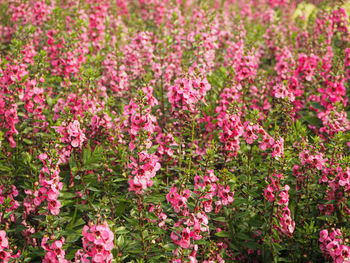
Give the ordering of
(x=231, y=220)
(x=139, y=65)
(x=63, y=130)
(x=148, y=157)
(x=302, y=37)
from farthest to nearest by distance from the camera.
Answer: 1. (x=302, y=37)
2. (x=139, y=65)
3. (x=231, y=220)
4. (x=63, y=130)
5. (x=148, y=157)

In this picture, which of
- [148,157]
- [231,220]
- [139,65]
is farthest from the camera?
[139,65]

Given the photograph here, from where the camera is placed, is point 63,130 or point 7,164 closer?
point 63,130

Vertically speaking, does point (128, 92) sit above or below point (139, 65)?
below

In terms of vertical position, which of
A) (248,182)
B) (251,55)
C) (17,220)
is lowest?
(17,220)

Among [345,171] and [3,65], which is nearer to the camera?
[345,171]

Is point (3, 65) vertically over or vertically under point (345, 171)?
over

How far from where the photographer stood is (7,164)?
4.23 metres

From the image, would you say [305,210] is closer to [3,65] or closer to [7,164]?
[7,164]

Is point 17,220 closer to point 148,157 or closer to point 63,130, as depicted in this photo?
point 63,130

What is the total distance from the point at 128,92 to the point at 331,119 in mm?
3116

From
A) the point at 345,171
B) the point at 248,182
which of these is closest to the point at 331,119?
the point at 345,171

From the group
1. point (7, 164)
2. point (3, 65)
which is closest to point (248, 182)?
point (7, 164)

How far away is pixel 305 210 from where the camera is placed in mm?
3928

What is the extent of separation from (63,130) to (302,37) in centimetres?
623
